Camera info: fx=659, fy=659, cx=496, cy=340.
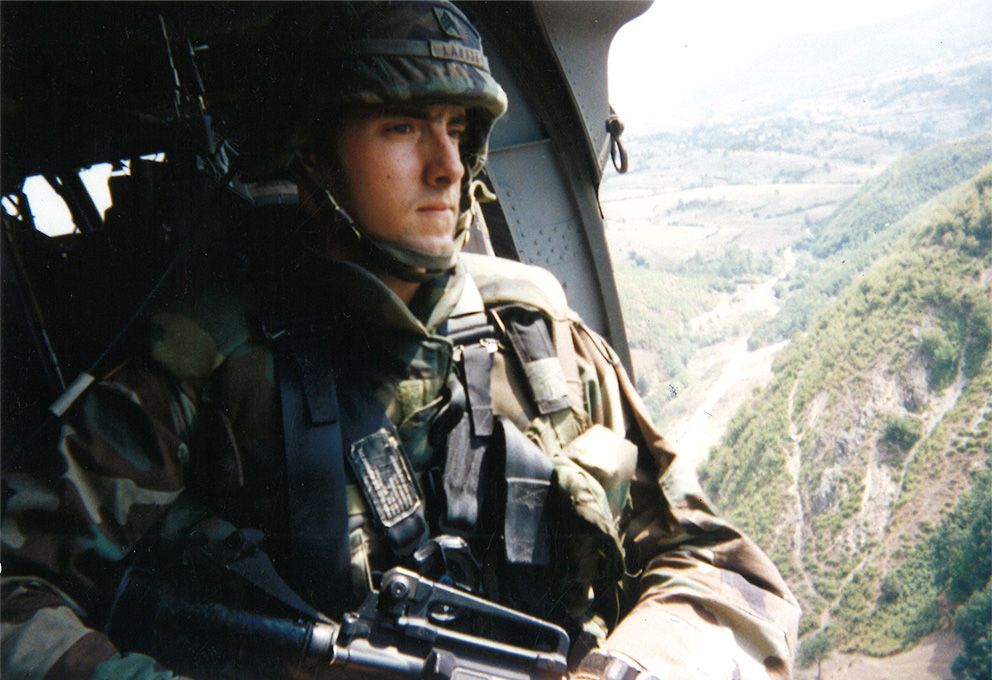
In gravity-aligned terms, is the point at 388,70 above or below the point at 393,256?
above

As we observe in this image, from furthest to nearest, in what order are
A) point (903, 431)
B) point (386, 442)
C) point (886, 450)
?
point (886, 450) → point (903, 431) → point (386, 442)

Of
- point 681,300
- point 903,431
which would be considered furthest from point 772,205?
point 903,431

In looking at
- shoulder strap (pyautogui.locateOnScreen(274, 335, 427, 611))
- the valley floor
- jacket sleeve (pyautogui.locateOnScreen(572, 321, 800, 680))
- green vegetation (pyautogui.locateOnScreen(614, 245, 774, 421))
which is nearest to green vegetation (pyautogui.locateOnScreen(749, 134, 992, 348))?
green vegetation (pyautogui.locateOnScreen(614, 245, 774, 421))

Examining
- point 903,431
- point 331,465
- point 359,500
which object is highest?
point 331,465

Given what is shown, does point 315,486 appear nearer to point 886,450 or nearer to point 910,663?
point 910,663

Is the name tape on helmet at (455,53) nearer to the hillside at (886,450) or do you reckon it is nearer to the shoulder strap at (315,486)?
the shoulder strap at (315,486)
